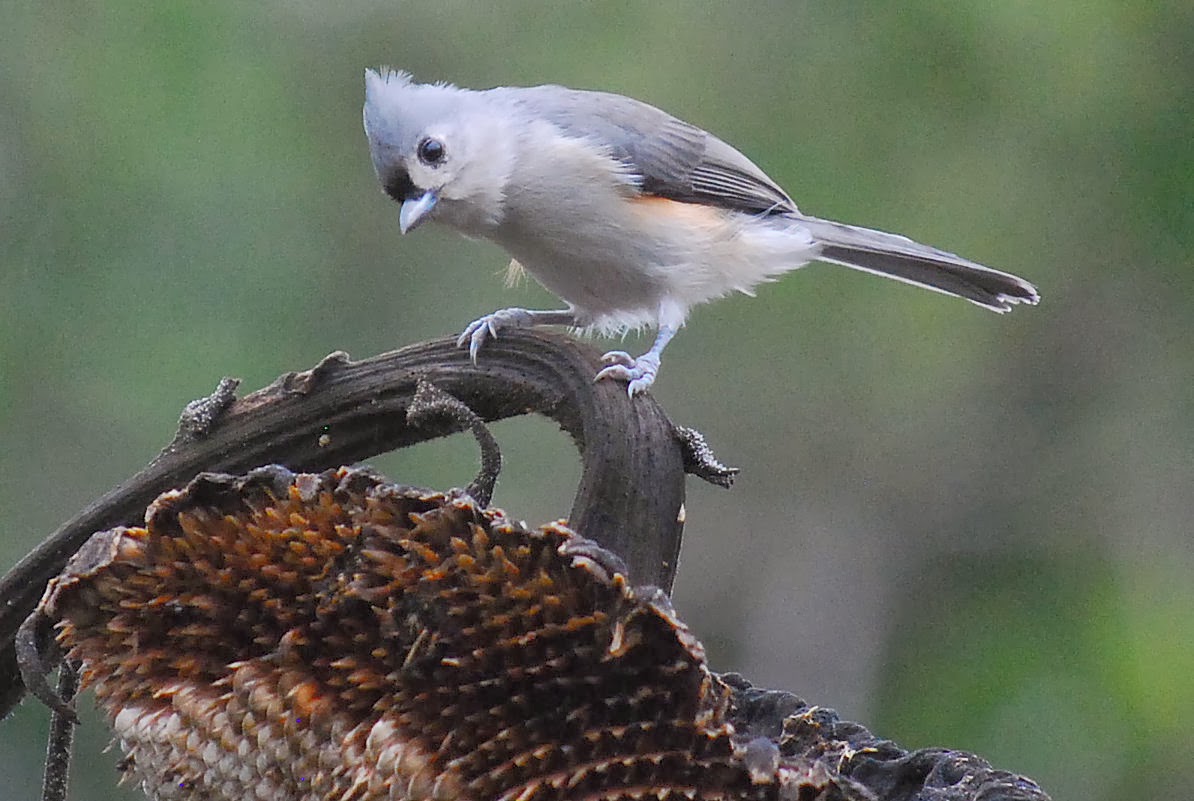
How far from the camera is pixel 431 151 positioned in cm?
204

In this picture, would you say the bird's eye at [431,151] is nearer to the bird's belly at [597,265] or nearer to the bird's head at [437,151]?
the bird's head at [437,151]

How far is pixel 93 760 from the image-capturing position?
3.24 m

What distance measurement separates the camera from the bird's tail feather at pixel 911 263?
8.17 feet

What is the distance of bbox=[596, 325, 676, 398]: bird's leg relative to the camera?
1.10 metres

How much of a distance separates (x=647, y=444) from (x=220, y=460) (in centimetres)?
37

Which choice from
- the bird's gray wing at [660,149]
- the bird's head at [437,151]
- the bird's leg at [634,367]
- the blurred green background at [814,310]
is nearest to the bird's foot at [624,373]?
the bird's leg at [634,367]

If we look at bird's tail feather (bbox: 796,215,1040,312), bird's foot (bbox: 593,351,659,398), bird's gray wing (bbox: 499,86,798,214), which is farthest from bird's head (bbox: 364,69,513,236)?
bird's tail feather (bbox: 796,215,1040,312)

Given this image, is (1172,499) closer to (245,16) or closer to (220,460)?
(245,16)

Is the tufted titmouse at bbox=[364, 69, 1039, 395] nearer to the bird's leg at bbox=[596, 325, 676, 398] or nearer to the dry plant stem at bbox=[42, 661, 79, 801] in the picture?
the bird's leg at bbox=[596, 325, 676, 398]

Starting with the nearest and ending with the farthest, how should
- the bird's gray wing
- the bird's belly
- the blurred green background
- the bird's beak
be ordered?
the bird's beak → the bird's belly → the bird's gray wing → the blurred green background

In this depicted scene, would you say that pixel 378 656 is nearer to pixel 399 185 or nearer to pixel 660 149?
pixel 399 185

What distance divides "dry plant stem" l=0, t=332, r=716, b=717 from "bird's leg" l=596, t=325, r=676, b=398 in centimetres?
3

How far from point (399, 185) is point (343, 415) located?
3.09 feet

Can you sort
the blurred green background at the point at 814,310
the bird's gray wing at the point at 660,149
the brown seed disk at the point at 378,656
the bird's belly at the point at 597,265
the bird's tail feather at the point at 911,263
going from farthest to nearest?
the blurred green background at the point at 814,310 → the bird's tail feather at the point at 911,263 → the bird's gray wing at the point at 660,149 → the bird's belly at the point at 597,265 → the brown seed disk at the point at 378,656
